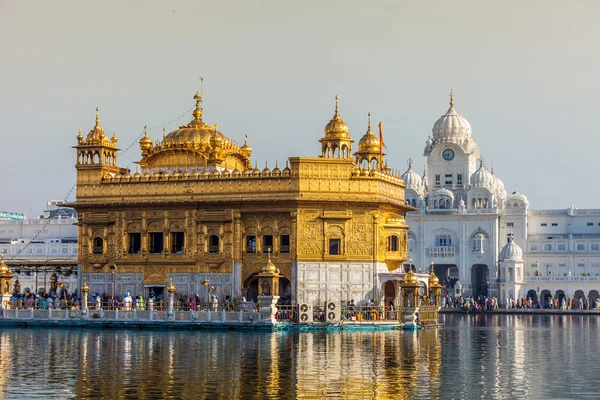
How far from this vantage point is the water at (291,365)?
22891mm

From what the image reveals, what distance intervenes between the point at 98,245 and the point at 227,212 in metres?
6.73

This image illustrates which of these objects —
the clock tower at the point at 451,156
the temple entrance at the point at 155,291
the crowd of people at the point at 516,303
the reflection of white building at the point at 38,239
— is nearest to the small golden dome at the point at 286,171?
the temple entrance at the point at 155,291

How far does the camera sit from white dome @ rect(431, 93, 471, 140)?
100 m

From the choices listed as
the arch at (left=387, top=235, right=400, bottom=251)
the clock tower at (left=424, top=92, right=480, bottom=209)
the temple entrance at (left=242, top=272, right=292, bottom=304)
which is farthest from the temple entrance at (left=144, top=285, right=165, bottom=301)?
the clock tower at (left=424, top=92, right=480, bottom=209)

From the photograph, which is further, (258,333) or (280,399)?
(258,333)

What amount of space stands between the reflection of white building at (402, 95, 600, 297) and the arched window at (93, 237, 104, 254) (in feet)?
158

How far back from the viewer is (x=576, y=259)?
9438 cm

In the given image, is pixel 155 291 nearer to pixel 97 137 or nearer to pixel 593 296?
pixel 97 137

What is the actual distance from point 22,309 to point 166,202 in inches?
300

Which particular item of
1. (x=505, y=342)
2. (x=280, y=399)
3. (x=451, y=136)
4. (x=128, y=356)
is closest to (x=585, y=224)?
(x=451, y=136)

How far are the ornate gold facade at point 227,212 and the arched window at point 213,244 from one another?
43 millimetres

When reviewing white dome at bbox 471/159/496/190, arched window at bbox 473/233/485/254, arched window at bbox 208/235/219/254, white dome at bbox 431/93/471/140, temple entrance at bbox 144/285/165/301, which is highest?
white dome at bbox 431/93/471/140

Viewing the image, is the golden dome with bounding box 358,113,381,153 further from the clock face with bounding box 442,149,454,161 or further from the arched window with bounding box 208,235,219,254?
the clock face with bounding box 442,149,454,161

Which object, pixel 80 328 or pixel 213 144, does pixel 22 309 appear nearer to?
pixel 80 328
